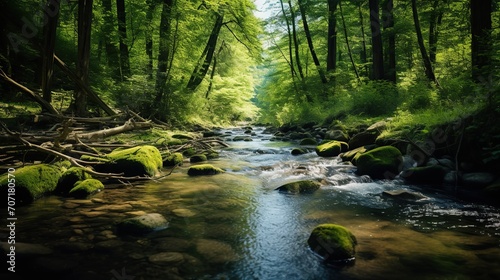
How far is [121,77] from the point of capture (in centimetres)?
1267

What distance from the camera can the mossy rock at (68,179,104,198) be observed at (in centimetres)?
487

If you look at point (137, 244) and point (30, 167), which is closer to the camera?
point (137, 244)

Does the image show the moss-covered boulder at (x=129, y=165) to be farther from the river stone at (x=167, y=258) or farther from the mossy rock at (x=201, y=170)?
the river stone at (x=167, y=258)

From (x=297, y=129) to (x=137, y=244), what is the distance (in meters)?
14.6

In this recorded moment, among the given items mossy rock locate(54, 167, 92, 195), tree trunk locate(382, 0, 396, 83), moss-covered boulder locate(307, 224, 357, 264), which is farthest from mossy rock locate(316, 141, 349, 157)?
tree trunk locate(382, 0, 396, 83)

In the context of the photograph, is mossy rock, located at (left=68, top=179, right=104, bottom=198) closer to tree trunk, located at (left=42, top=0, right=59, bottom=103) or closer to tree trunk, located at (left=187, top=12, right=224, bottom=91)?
tree trunk, located at (left=42, top=0, right=59, bottom=103)

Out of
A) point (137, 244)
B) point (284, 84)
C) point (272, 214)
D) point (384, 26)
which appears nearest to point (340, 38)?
point (284, 84)

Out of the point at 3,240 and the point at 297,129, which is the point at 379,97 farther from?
the point at 3,240

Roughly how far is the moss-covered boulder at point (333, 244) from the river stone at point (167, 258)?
4.64 feet

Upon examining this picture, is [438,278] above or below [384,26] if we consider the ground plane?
below

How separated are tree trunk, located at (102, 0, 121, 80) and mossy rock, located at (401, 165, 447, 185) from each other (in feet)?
A: 38.3

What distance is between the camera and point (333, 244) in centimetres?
309

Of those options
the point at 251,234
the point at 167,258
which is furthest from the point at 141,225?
the point at 251,234

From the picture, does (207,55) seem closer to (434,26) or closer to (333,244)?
(434,26)
